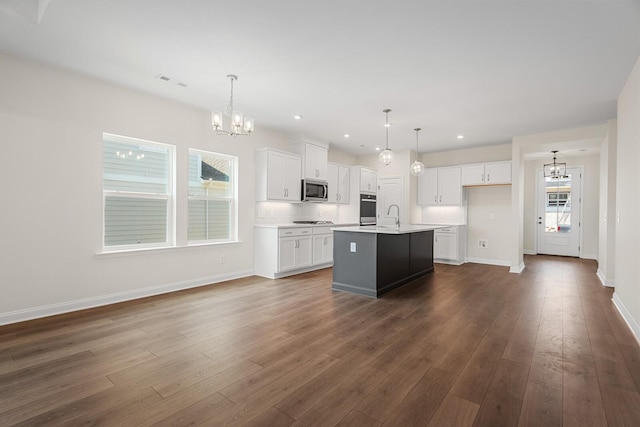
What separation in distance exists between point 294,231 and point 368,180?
300cm

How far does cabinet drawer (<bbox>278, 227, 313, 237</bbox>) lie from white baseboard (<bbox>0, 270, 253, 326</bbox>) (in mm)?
1192

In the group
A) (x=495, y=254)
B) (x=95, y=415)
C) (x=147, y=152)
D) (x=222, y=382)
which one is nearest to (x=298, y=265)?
(x=147, y=152)

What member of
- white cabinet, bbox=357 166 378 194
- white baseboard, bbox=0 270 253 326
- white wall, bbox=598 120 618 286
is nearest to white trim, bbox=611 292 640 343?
white wall, bbox=598 120 618 286

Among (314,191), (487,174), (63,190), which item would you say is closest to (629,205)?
(487,174)

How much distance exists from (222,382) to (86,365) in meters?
1.15

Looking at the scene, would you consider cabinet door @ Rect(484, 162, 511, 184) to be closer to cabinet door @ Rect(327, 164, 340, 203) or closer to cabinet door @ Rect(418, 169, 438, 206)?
cabinet door @ Rect(418, 169, 438, 206)

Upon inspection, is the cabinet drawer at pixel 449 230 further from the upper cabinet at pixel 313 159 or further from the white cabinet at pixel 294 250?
the white cabinet at pixel 294 250

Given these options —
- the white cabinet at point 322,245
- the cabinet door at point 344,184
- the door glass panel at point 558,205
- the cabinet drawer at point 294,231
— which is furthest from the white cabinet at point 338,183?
the door glass panel at point 558,205

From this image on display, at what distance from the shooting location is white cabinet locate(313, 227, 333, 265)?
20.6 feet

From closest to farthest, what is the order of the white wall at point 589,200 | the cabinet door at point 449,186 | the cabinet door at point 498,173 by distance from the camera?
the cabinet door at point 498,173 < the cabinet door at point 449,186 < the white wall at point 589,200

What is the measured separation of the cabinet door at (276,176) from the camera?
18.7 feet

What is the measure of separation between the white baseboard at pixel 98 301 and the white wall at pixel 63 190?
0.04 ft

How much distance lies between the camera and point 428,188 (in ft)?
25.7

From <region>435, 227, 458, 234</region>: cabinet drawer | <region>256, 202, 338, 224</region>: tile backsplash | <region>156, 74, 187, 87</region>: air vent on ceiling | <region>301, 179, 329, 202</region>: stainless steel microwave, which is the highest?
<region>156, 74, 187, 87</region>: air vent on ceiling
